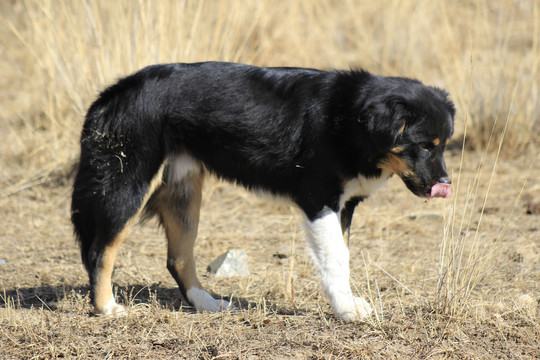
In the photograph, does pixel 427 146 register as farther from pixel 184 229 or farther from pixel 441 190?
pixel 184 229

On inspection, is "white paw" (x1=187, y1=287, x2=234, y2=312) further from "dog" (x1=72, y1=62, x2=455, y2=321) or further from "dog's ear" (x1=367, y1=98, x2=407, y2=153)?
"dog's ear" (x1=367, y1=98, x2=407, y2=153)

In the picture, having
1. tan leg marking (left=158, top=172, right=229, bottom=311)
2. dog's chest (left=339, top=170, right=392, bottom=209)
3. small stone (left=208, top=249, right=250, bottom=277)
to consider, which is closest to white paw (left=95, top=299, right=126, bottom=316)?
tan leg marking (left=158, top=172, right=229, bottom=311)

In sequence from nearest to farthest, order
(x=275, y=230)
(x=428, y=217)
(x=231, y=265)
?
(x=231, y=265) < (x=275, y=230) < (x=428, y=217)

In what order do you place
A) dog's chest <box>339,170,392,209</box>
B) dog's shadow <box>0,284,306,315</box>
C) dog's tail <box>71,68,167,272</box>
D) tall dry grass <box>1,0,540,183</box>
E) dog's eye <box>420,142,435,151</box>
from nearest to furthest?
1. dog's eye <box>420,142,435,151</box>
2. dog's chest <box>339,170,392,209</box>
3. dog's tail <box>71,68,167,272</box>
4. dog's shadow <box>0,284,306,315</box>
5. tall dry grass <box>1,0,540,183</box>

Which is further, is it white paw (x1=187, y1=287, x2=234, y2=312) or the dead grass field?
white paw (x1=187, y1=287, x2=234, y2=312)

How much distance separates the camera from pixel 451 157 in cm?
757

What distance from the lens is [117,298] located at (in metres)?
4.48

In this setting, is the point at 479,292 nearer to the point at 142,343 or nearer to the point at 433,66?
the point at 142,343

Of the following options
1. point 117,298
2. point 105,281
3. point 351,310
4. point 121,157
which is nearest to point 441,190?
point 351,310

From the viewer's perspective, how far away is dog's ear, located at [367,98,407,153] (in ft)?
11.9

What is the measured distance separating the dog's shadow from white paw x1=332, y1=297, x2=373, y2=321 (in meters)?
0.39

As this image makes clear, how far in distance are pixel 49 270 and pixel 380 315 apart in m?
2.58

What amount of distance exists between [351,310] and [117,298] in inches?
65.8

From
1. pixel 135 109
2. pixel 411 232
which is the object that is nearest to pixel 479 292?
pixel 411 232
